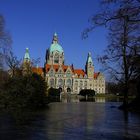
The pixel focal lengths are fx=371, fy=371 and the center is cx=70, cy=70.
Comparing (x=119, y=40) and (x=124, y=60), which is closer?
(x=119, y=40)

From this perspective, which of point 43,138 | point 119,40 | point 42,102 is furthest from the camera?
point 42,102

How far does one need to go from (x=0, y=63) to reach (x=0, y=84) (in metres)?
4.18

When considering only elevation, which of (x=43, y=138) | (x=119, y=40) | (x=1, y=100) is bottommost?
(x=43, y=138)

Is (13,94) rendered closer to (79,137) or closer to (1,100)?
(1,100)

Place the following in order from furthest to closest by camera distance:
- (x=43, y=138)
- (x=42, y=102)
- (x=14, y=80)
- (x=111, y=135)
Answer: (x=42, y=102), (x=14, y=80), (x=111, y=135), (x=43, y=138)

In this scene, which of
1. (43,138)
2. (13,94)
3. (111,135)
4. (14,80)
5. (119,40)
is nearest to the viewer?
(43,138)

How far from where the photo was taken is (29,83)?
47938 millimetres

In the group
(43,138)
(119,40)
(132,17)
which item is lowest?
(43,138)

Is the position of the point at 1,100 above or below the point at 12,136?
above

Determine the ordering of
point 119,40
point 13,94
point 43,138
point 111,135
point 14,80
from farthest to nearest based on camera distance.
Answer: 1. point 14,80
2. point 13,94
3. point 119,40
4. point 111,135
5. point 43,138

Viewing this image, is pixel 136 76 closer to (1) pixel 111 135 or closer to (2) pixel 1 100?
(2) pixel 1 100

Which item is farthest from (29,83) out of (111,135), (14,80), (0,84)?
(111,135)

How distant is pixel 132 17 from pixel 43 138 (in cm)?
649

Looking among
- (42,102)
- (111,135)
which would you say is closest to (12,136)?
(111,135)
